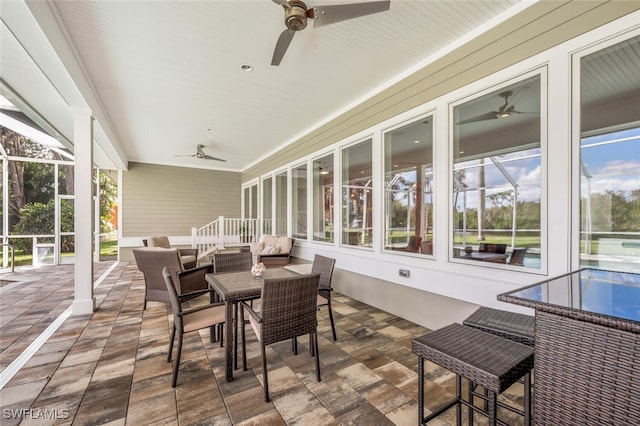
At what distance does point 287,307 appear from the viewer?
2270 millimetres

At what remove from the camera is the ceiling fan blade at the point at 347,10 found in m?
2.19

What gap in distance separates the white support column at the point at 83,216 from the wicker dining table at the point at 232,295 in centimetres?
241

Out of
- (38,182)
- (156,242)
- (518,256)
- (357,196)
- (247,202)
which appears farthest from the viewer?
(247,202)

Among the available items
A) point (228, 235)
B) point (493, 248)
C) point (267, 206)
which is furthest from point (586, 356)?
point (228, 235)

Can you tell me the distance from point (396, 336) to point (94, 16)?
4.57 metres

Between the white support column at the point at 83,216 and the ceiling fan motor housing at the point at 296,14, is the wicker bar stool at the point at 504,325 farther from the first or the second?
the white support column at the point at 83,216

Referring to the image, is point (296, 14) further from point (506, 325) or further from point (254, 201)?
point (254, 201)

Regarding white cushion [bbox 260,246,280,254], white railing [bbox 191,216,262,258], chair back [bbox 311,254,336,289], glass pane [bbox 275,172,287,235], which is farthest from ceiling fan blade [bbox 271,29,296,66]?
white railing [bbox 191,216,262,258]

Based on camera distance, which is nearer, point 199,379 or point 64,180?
point 199,379

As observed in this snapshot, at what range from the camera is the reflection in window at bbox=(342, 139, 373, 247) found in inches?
180

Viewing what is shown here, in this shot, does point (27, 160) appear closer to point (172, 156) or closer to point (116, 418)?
point (172, 156)

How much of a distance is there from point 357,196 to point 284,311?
9.80ft

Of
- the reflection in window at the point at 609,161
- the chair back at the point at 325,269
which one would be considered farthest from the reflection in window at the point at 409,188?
the reflection in window at the point at 609,161

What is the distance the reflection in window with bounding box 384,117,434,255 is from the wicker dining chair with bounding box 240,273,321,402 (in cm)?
184
